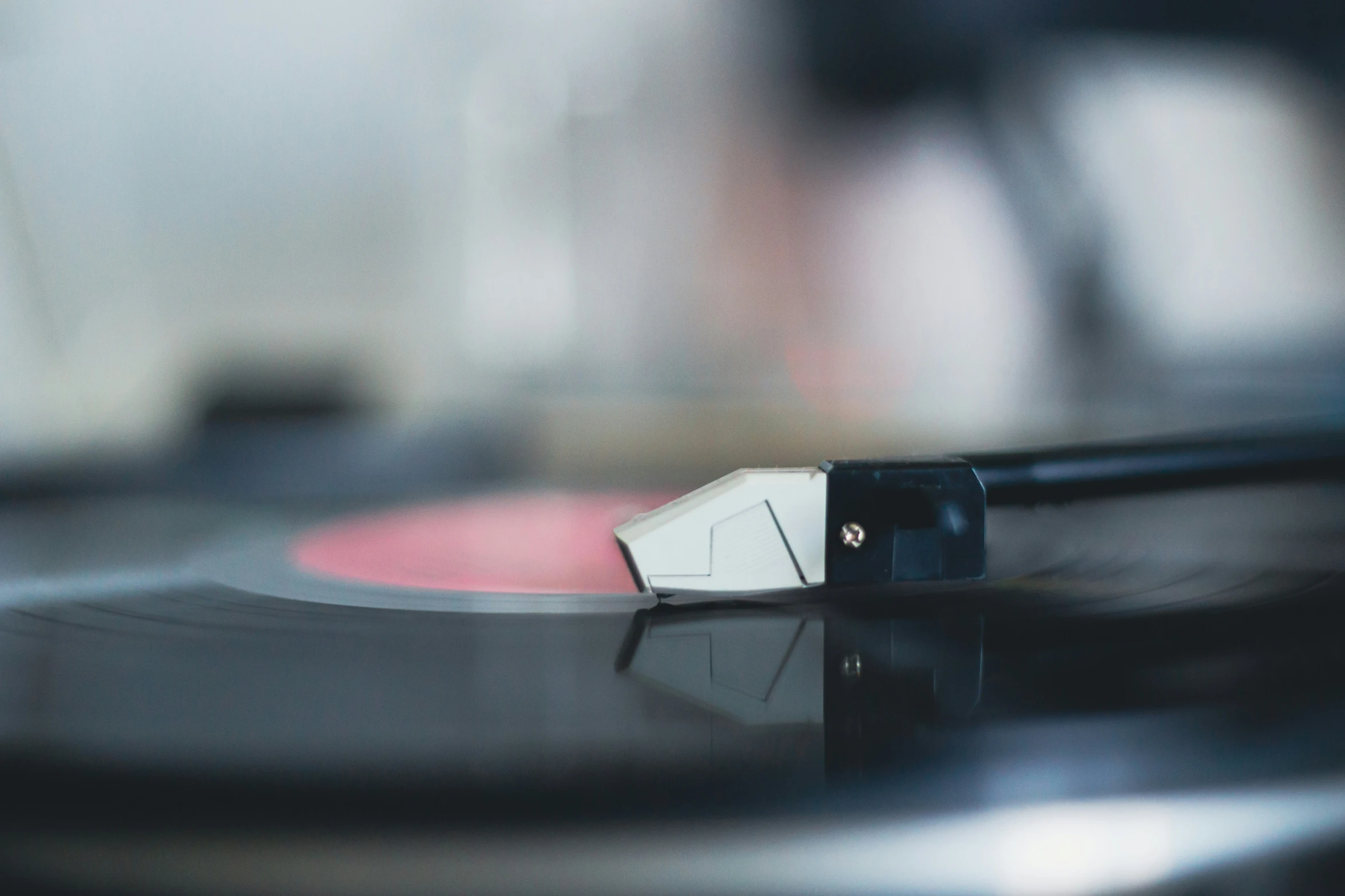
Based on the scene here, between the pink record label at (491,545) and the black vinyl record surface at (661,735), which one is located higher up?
the pink record label at (491,545)

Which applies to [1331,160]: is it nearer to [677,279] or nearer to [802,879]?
[677,279]

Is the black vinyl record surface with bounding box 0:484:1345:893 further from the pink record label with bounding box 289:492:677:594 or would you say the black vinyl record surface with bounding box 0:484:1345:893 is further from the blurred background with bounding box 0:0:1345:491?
the blurred background with bounding box 0:0:1345:491

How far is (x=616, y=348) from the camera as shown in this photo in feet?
3.83

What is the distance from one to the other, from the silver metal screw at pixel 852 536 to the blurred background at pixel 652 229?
23.2 inches

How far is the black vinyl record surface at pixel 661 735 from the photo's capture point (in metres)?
0.19

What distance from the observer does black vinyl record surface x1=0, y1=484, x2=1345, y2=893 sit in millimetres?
193

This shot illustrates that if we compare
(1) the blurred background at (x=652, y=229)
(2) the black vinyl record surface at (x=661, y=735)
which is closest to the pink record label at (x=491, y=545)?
(2) the black vinyl record surface at (x=661, y=735)

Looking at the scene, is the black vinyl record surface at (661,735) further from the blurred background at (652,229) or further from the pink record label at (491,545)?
the blurred background at (652,229)

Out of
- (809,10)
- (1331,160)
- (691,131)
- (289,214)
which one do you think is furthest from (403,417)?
(1331,160)

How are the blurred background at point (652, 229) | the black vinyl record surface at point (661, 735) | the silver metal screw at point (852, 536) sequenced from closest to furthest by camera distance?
the black vinyl record surface at point (661, 735) → the silver metal screw at point (852, 536) → the blurred background at point (652, 229)

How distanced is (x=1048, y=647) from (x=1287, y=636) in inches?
3.4

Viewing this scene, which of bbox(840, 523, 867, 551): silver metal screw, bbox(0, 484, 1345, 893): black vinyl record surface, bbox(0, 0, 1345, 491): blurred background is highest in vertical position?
bbox(0, 0, 1345, 491): blurred background

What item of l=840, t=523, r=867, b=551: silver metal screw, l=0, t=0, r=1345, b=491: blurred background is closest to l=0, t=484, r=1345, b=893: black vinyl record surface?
l=840, t=523, r=867, b=551: silver metal screw

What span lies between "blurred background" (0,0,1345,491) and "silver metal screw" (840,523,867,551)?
1.93 feet
